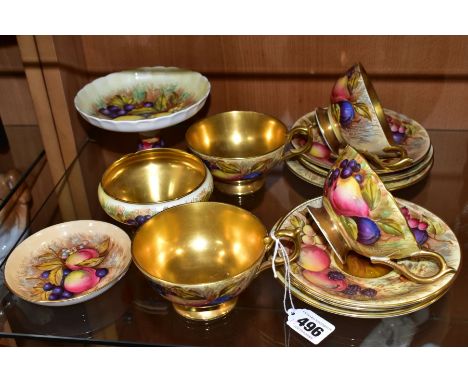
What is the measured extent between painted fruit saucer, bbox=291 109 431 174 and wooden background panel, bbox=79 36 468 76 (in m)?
0.07

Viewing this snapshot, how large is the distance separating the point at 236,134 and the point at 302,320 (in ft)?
1.01

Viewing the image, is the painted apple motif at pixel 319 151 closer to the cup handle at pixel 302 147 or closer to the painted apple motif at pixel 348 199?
the cup handle at pixel 302 147

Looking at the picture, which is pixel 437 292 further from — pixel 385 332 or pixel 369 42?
pixel 369 42

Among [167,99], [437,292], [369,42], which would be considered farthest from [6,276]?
[369,42]

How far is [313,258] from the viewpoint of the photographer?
595 mm

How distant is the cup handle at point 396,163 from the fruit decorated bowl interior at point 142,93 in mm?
230

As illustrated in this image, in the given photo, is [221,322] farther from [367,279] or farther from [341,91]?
[341,91]

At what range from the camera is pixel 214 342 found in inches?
21.2

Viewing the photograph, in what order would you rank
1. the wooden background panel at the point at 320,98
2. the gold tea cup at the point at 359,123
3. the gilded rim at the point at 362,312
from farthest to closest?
the wooden background panel at the point at 320,98, the gold tea cup at the point at 359,123, the gilded rim at the point at 362,312

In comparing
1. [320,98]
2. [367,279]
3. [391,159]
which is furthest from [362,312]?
[320,98]

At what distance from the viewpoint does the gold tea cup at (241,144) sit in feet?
2.23

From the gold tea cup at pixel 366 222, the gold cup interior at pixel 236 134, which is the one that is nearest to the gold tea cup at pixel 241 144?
the gold cup interior at pixel 236 134
